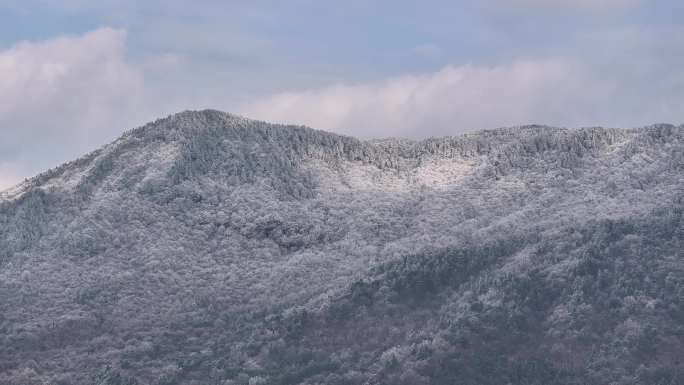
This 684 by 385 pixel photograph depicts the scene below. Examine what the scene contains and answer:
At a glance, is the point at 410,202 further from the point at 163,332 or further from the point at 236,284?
the point at 163,332

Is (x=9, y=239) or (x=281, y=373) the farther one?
(x=9, y=239)

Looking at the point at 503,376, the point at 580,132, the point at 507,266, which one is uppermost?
the point at 580,132

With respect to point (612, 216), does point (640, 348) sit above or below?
below

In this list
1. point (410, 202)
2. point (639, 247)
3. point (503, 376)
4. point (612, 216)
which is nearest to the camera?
point (503, 376)

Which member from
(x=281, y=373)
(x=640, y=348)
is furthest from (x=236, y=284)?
(x=640, y=348)

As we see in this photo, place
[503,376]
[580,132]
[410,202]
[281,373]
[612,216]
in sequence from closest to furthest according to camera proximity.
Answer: [503,376], [281,373], [612,216], [410,202], [580,132]

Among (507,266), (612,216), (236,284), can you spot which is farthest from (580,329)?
(236,284)

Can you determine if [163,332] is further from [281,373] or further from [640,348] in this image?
[640,348]
